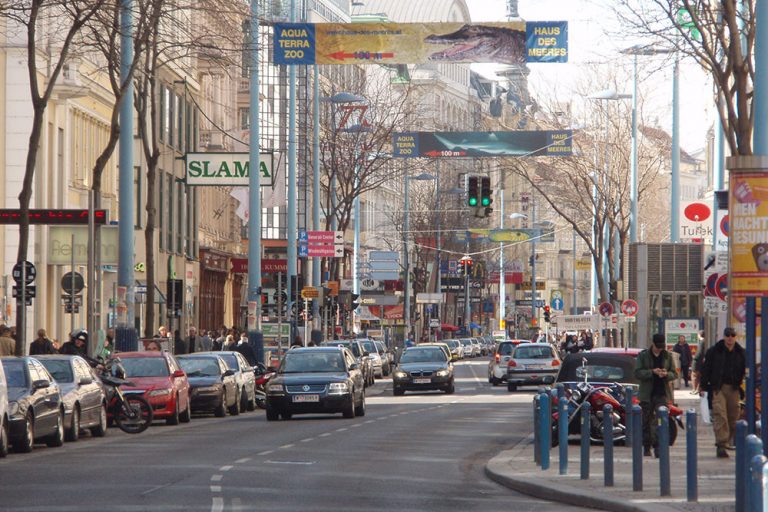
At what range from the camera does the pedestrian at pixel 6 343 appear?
1321 inches

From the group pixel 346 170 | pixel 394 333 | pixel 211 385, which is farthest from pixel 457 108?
pixel 211 385

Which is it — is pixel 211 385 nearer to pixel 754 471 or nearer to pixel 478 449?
pixel 478 449

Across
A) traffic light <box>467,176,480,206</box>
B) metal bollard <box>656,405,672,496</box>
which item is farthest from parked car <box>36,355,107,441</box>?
traffic light <box>467,176,480,206</box>

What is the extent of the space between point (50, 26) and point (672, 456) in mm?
29540

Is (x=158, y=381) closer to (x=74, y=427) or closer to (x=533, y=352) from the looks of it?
(x=74, y=427)

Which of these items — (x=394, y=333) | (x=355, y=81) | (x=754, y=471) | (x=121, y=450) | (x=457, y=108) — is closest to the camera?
(x=754, y=471)

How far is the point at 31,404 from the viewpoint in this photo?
24.7 meters

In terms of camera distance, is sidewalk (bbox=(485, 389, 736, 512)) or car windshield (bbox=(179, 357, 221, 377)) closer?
sidewalk (bbox=(485, 389, 736, 512))

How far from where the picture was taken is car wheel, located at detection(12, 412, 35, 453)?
80.5 ft

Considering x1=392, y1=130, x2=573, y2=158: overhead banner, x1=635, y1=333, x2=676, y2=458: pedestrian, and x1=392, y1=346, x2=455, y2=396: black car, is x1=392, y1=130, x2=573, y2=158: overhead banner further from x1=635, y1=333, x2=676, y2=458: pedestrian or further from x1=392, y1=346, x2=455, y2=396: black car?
x1=635, y1=333, x2=676, y2=458: pedestrian

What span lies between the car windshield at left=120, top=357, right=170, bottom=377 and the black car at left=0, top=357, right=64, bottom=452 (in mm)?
6493

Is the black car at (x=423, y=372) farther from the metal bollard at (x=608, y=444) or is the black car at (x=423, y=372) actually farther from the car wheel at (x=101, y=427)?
the metal bollard at (x=608, y=444)

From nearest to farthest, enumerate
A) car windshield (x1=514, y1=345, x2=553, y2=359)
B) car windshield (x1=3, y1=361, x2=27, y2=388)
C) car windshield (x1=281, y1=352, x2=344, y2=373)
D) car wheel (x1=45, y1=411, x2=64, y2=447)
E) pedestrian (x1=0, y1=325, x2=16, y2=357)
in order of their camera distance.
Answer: car windshield (x1=3, y1=361, x2=27, y2=388) → car wheel (x1=45, y1=411, x2=64, y2=447) → pedestrian (x1=0, y1=325, x2=16, y2=357) → car windshield (x1=281, y1=352, x2=344, y2=373) → car windshield (x1=514, y1=345, x2=553, y2=359)

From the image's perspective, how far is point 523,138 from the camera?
6259 centimetres
